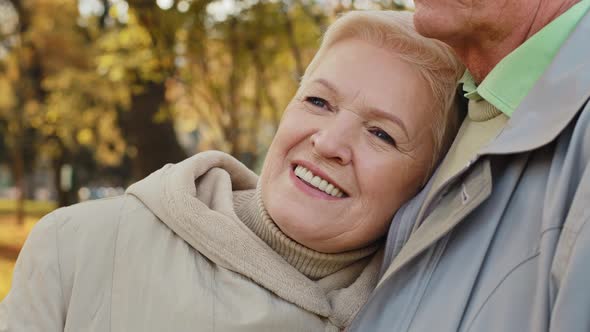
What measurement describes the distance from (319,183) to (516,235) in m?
0.73

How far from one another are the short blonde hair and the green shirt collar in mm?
340

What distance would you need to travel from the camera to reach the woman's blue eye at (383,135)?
8.29 feet

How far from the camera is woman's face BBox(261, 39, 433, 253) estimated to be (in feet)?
8.13

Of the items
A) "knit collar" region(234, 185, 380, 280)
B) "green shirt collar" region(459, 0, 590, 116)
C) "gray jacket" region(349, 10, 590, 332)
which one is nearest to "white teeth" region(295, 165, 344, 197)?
"knit collar" region(234, 185, 380, 280)

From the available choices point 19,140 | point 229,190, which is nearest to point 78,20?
point 19,140

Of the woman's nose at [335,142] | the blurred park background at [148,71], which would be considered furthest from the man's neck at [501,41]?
the blurred park background at [148,71]

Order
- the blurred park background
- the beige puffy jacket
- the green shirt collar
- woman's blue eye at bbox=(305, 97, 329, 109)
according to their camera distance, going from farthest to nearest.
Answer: the blurred park background → woman's blue eye at bbox=(305, 97, 329, 109) → the beige puffy jacket → the green shirt collar

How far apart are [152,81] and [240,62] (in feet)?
6.53

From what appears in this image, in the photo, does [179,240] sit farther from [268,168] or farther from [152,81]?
[152,81]

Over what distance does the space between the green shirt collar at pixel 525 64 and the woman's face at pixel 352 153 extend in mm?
337

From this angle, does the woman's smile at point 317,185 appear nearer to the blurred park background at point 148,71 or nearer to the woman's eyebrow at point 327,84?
the woman's eyebrow at point 327,84

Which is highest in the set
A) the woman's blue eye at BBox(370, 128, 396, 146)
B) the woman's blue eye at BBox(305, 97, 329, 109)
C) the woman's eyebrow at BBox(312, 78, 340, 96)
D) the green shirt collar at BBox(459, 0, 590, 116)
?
the green shirt collar at BBox(459, 0, 590, 116)

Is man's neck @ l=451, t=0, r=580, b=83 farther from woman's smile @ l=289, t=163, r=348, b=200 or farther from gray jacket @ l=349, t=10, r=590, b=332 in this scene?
woman's smile @ l=289, t=163, r=348, b=200

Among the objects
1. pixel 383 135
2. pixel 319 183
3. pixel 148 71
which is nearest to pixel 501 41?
pixel 383 135
